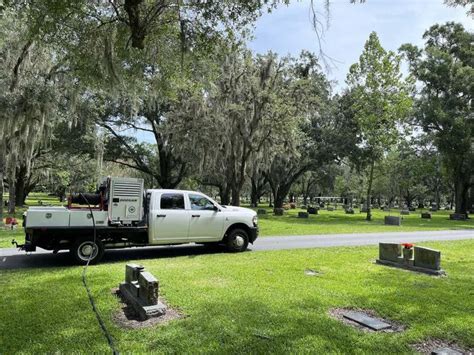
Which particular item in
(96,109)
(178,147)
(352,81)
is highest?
(352,81)

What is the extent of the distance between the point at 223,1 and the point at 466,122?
30806 millimetres

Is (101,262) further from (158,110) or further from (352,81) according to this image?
(352,81)

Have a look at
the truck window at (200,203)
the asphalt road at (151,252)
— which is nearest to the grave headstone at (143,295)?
the asphalt road at (151,252)

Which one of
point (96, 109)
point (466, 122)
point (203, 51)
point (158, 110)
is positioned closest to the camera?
point (203, 51)

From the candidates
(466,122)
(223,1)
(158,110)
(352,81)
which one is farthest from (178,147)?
(466,122)

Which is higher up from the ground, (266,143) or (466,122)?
(466,122)

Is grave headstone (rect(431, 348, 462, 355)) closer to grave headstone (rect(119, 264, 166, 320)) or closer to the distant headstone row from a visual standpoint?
grave headstone (rect(119, 264, 166, 320))

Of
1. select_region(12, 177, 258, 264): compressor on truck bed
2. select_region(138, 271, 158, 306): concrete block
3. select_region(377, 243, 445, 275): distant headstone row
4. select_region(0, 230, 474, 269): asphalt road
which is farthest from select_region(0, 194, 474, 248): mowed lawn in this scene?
select_region(138, 271, 158, 306): concrete block

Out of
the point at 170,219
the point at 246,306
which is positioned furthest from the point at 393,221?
the point at 246,306

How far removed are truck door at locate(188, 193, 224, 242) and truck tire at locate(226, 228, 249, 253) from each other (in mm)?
317

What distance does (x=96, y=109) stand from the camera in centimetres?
2275

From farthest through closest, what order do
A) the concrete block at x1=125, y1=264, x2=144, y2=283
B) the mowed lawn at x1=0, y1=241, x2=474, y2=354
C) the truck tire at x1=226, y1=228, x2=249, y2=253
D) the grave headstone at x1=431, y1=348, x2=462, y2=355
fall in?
the truck tire at x1=226, y1=228, x2=249, y2=253
the concrete block at x1=125, y1=264, x2=144, y2=283
the mowed lawn at x1=0, y1=241, x2=474, y2=354
the grave headstone at x1=431, y1=348, x2=462, y2=355

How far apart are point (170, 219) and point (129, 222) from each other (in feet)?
3.63

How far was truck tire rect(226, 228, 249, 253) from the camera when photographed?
449 inches
